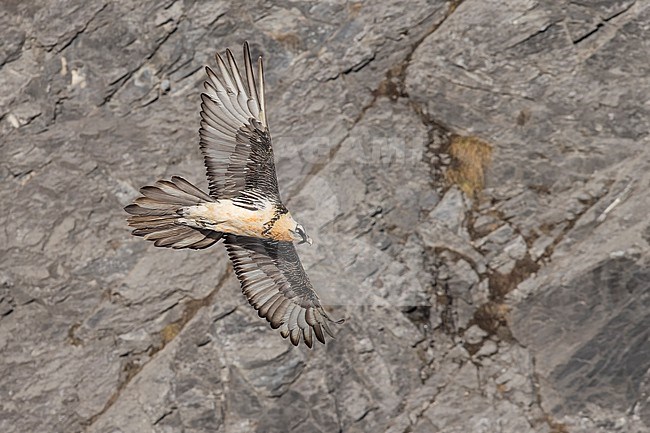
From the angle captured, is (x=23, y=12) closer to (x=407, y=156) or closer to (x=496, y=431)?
(x=407, y=156)

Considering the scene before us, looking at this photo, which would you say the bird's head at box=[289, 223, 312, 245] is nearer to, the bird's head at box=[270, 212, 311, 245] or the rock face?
the bird's head at box=[270, 212, 311, 245]

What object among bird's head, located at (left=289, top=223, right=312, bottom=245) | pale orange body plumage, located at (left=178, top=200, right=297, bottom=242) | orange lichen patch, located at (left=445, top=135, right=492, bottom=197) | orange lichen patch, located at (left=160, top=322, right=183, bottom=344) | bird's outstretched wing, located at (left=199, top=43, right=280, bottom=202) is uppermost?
bird's outstretched wing, located at (left=199, top=43, right=280, bottom=202)

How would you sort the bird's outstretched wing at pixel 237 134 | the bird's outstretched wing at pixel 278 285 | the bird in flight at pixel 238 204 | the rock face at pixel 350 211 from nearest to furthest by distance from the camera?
1. the bird in flight at pixel 238 204
2. the bird's outstretched wing at pixel 237 134
3. the bird's outstretched wing at pixel 278 285
4. the rock face at pixel 350 211

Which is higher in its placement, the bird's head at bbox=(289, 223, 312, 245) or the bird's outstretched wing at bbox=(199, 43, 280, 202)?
the bird's outstretched wing at bbox=(199, 43, 280, 202)

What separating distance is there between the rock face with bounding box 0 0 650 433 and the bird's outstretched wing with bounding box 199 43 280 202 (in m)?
2.76

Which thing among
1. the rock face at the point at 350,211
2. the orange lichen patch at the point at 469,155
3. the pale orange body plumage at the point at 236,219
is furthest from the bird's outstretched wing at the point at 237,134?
the orange lichen patch at the point at 469,155

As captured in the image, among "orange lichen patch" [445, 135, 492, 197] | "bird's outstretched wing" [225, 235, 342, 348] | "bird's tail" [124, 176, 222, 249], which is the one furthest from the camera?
"orange lichen patch" [445, 135, 492, 197]

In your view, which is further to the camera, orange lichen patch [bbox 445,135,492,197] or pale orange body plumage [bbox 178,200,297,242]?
orange lichen patch [bbox 445,135,492,197]

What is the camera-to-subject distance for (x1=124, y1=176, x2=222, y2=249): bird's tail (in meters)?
12.3

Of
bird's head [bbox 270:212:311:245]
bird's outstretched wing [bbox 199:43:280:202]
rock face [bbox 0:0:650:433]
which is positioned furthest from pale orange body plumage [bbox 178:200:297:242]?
rock face [bbox 0:0:650:433]

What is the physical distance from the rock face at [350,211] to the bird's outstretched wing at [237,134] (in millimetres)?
2756

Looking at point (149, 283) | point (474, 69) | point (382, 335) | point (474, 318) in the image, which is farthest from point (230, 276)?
point (474, 69)

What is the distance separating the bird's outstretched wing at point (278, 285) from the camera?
13.2 metres

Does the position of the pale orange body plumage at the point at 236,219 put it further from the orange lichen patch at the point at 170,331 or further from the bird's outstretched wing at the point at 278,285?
the orange lichen patch at the point at 170,331
